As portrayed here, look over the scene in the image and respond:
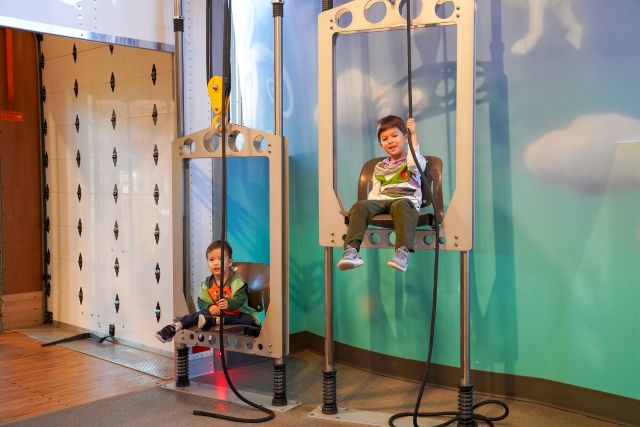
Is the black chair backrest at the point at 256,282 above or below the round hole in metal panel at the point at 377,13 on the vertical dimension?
Answer: below

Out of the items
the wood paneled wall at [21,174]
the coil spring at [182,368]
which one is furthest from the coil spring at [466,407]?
the wood paneled wall at [21,174]

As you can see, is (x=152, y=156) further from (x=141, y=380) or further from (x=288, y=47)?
(x=141, y=380)

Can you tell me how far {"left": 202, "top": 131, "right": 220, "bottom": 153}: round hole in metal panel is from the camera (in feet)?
14.0

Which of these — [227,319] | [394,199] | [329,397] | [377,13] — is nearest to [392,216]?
[394,199]

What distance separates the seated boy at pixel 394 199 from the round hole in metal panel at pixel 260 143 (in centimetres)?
66

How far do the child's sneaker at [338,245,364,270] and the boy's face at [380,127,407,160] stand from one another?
0.57 meters

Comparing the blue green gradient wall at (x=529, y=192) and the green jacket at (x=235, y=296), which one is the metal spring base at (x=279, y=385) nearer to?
the green jacket at (x=235, y=296)

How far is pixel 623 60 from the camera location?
3.66m

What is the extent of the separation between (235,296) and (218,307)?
12 cm

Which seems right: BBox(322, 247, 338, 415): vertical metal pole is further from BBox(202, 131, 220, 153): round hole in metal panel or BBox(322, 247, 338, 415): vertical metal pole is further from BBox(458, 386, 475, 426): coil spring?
BBox(202, 131, 220, 153): round hole in metal panel

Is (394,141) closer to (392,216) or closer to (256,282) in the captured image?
(392,216)

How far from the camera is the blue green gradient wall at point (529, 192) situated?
3.71m

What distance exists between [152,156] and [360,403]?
2348 millimetres

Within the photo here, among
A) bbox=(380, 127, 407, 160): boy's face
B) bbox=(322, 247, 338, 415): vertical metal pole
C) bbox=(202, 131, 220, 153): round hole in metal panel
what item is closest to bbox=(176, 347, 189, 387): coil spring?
bbox=(322, 247, 338, 415): vertical metal pole
